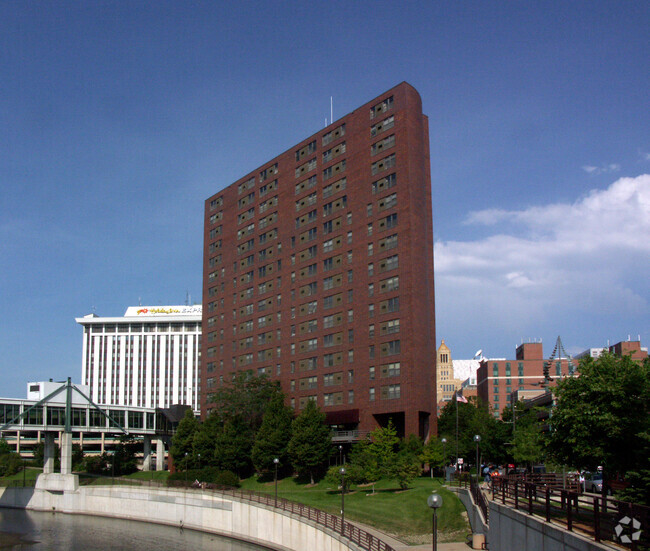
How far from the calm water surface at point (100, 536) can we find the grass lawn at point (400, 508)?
948cm

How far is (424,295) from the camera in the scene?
94.3 m

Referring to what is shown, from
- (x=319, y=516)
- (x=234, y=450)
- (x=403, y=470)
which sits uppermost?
(x=403, y=470)

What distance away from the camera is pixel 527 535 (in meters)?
26.5

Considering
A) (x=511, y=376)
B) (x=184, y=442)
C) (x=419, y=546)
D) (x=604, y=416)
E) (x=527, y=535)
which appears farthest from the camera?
(x=511, y=376)

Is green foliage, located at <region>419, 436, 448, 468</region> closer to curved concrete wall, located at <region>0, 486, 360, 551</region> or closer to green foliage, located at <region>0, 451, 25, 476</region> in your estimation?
curved concrete wall, located at <region>0, 486, 360, 551</region>

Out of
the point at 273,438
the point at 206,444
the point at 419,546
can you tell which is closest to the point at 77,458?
the point at 206,444

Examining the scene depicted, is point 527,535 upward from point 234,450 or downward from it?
upward

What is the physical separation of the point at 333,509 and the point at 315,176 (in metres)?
60.4

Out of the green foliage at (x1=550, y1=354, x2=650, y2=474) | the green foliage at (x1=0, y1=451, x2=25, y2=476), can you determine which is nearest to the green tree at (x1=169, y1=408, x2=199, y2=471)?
the green foliage at (x1=0, y1=451, x2=25, y2=476)

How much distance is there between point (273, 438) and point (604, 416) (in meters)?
68.9

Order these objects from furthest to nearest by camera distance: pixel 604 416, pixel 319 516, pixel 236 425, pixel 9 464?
Answer: pixel 9 464 → pixel 236 425 → pixel 319 516 → pixel 604 416

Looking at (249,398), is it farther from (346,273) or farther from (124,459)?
(124,459)

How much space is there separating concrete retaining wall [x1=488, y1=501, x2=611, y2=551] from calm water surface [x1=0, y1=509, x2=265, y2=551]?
36496 millimetres

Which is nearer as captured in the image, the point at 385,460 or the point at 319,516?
the point at 319,516
